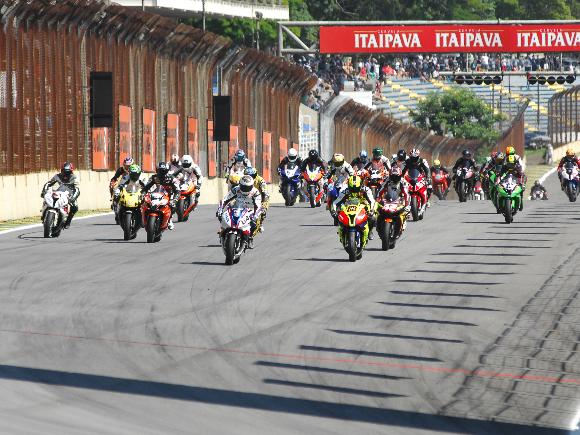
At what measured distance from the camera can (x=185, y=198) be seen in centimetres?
2995

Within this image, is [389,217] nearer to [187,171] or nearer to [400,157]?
[400,157]

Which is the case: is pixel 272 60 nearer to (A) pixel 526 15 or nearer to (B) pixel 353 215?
(B) pixel 353 215

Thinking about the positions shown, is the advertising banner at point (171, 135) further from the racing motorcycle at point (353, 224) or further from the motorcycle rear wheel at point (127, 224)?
the racing motorcycle at point (353, 224)

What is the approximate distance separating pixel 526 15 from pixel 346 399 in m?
149

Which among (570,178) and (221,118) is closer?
(570,178)

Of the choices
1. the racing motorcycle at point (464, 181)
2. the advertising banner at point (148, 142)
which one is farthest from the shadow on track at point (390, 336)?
the advertising banner at point (148, 142)

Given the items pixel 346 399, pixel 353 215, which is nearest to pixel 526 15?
pixel 353 215

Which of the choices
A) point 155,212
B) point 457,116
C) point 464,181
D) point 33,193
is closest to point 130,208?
point 155,212

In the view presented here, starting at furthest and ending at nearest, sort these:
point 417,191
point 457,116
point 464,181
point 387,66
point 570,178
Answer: point 387,66 < point 457,116 < point 464,181 < point 570,178 < point 417,191

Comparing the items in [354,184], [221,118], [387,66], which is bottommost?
[354,184]

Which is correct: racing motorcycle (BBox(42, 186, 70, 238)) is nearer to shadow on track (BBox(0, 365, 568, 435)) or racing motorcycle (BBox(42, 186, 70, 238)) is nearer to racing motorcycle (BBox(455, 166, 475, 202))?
shadow on track (BBox(0, 365, 568, 435))

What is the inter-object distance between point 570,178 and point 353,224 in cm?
1859

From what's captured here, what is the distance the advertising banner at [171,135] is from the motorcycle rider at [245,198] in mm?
20166

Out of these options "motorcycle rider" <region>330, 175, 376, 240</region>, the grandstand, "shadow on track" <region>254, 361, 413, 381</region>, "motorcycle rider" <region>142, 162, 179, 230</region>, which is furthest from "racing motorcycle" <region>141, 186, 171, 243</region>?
the grandstand
